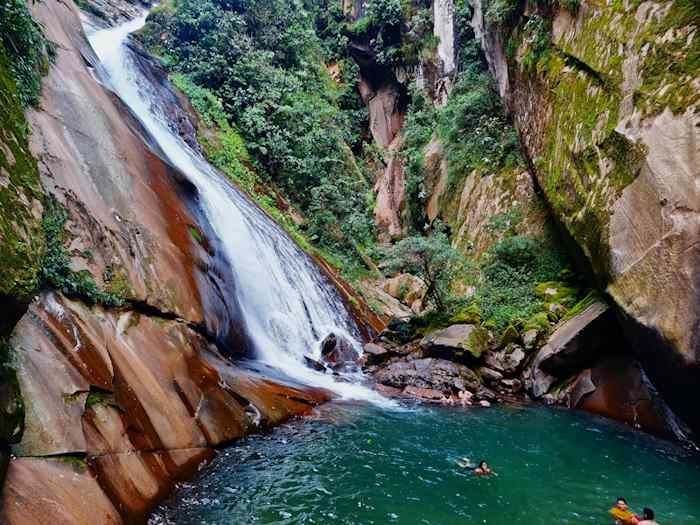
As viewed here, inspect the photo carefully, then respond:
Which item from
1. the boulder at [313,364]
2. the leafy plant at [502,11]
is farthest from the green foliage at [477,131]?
the boulder at [313,364]

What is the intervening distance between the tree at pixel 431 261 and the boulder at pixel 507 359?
2.87 meters

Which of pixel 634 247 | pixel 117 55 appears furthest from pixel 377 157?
pixel 634 247

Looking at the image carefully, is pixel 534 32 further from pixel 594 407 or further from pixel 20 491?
pixel 20 491

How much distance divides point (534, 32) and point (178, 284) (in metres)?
13.7

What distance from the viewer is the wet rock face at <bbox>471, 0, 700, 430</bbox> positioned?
8469mm

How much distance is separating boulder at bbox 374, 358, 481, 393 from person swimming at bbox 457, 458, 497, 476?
4842 millimetres

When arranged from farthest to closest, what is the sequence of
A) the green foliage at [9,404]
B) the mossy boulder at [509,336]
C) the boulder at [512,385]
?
the mossy boulder at [509,336] → the boulder at [512,385] → the green foliage at [9,404]

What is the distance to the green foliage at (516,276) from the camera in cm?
1538

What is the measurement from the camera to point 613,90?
11.0 metres

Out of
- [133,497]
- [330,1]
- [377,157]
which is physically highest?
[330,1]

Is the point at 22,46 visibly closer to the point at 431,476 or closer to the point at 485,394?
the point at 431,476

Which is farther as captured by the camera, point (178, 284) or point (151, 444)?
point (178, 284)

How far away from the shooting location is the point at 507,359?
1442cm

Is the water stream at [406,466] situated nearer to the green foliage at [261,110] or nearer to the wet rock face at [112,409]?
the wet rock face at [112,409]
